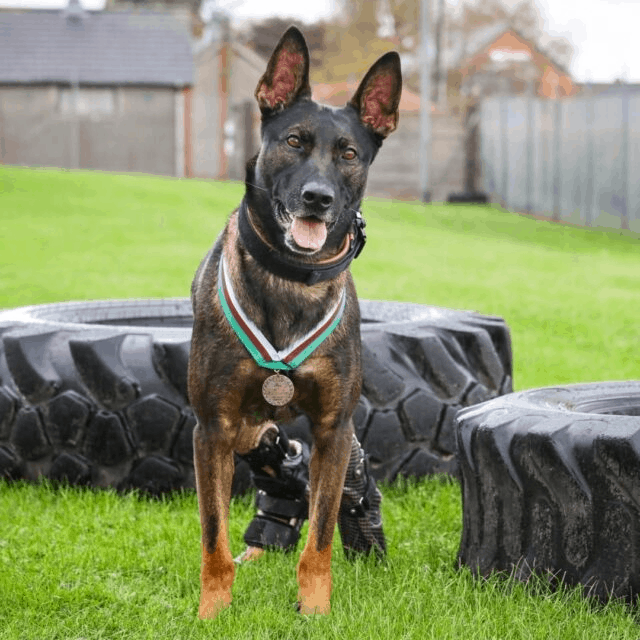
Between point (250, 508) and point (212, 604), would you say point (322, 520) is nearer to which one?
point (212, 604)

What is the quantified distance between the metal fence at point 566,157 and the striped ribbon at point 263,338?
55.7 ft

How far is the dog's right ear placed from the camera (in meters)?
3.42

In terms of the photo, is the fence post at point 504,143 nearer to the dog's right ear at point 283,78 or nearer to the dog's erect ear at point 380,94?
the dog's erect ear at point 380,94

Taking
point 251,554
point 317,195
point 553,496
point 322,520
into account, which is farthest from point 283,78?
→ point 251,554

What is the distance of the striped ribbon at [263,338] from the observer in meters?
3.37

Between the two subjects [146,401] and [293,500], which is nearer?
[293,500]

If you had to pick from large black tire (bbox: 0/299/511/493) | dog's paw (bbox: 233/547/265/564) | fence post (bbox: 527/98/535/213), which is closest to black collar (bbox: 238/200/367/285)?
dog's paw (bbox: 233/547/265/564)

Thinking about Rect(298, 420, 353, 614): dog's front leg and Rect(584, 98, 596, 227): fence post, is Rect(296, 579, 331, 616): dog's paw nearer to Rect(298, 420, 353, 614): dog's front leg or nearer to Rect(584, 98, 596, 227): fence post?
Rect(298, 420, 353, 614): dog's front leg

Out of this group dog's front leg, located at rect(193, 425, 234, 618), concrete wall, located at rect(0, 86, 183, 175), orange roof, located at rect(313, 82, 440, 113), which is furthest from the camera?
orange roof, located at rect(313, 82, 440, 113)

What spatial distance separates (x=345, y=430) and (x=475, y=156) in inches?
1091

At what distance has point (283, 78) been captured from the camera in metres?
3.42

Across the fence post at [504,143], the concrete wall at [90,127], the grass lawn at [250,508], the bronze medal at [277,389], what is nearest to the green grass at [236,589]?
the grass lawn at [250,508]

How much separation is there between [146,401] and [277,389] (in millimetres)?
1611

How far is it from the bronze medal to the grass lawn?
0.66 m
